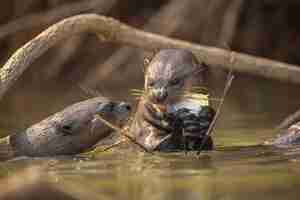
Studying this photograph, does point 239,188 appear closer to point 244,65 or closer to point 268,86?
point 244,65

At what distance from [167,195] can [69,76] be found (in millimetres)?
5742

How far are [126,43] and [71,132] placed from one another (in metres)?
1.10

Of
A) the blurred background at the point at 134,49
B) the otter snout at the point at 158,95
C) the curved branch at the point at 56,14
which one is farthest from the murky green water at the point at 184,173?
the curved branch at the point at 56,14

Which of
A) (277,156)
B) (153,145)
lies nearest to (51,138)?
(153,145)

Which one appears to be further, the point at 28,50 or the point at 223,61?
the point at 223,61

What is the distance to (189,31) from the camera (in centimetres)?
787

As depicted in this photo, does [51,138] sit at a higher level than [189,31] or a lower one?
lower

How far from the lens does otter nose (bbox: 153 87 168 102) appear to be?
4.01 metres

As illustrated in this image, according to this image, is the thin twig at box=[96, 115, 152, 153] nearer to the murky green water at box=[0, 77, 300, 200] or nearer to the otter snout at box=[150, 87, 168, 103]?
the murky green water at box=[0, 77, 300, 200]

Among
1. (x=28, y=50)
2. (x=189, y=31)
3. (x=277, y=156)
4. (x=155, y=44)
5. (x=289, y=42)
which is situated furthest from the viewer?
(x=289, y=42)

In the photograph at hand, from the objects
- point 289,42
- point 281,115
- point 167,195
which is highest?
point 289,42

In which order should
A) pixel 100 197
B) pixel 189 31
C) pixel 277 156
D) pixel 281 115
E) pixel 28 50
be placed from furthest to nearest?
pixel 189 31 < pixel 281 115 < pixel 28 50 < pixel 277 156 < pixel 100 197

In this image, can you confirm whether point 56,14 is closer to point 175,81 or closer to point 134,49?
point 134,49

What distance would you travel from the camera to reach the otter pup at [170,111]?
4.05 meters
